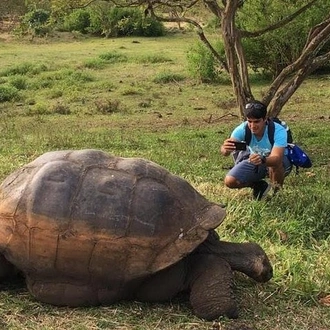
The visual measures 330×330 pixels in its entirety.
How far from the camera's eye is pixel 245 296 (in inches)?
163

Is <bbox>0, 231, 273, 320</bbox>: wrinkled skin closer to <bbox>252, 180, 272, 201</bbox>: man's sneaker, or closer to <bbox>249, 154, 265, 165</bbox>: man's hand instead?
<bbox>249, 154, 265, 165</bbox>: man's hand

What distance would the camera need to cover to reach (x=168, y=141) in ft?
35.8

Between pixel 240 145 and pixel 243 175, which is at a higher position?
pixel 240 145

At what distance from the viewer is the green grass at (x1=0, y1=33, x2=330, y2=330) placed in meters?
3.90

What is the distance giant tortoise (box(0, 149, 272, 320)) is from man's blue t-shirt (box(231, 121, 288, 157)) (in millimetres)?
2071

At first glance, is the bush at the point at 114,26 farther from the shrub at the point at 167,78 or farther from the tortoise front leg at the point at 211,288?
the tortoise front leg at the point at 211,288

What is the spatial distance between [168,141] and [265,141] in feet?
16.0

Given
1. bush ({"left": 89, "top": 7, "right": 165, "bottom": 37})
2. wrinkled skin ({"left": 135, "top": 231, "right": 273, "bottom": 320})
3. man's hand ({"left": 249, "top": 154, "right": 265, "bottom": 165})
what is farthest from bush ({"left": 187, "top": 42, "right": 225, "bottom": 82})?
wrinkled skin ({"left": 135, "top": 231, "right": 273, "bottom": 320})

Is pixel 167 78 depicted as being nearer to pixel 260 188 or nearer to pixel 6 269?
pixel 260 188

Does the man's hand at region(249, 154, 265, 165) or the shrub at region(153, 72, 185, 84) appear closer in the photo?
the man's hand at region(249, 154, 265, 165)

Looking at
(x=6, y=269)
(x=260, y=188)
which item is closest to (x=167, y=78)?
(x=260, y=188)

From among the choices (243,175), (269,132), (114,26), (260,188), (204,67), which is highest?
(269,132)

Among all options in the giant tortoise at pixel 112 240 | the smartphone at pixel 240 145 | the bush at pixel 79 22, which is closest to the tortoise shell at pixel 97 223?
the giant tortoise at pixel 112 240

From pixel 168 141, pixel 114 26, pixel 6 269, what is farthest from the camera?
pixel 114 26
